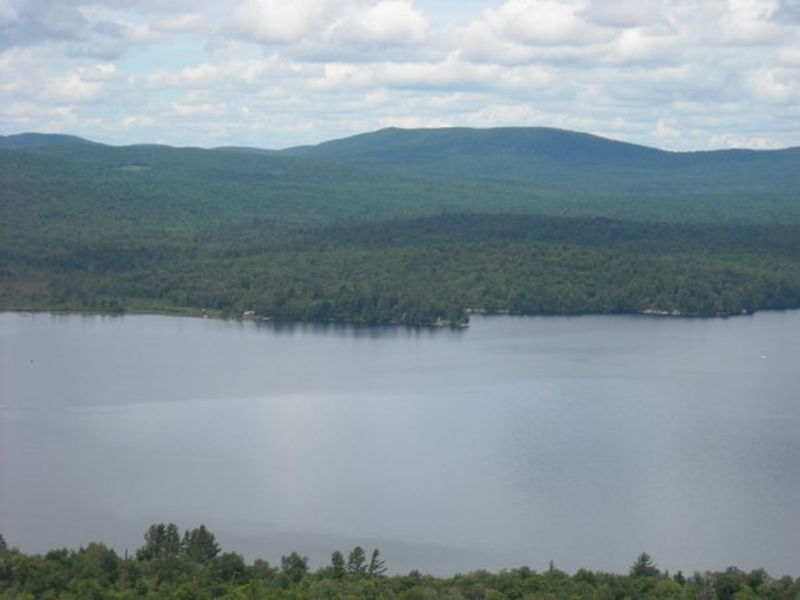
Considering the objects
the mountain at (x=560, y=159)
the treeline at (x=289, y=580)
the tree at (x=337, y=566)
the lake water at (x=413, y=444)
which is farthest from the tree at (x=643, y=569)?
the mountain at (x=560, y=159)

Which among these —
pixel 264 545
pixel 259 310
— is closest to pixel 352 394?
pixel 264 545

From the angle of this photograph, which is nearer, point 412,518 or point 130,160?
point 412,518

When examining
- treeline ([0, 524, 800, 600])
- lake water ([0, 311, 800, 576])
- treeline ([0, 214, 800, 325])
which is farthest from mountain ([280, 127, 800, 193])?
treeline ([0, 524, 800, 600])

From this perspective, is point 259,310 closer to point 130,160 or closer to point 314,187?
point 314,187

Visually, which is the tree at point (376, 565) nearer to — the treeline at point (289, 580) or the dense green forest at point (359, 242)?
the treeline at point (289, 580)

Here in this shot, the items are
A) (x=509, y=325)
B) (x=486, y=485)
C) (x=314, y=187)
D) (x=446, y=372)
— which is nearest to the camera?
(x=486, y=485)
